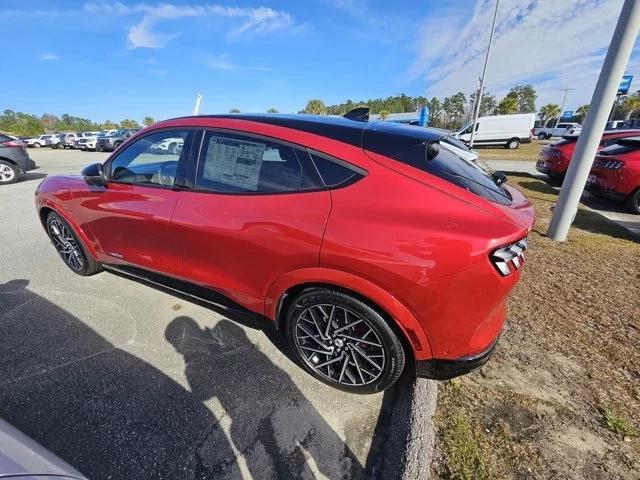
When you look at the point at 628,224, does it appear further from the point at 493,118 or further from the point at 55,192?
the point at 493,118

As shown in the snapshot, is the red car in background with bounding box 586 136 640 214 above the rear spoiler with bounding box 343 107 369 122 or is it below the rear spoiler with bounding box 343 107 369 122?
below

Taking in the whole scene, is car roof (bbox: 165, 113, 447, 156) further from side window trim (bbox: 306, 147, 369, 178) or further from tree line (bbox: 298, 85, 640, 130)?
tree line (bbox: 298, 85, 640, 130)

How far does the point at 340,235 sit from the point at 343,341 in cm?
77

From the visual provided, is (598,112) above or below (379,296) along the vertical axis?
above

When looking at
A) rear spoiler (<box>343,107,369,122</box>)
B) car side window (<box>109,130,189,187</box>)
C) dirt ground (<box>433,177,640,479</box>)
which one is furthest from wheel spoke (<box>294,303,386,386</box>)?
rear spoiler (<box>343,107,369,122</box>)

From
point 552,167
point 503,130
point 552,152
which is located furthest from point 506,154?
point 552,167

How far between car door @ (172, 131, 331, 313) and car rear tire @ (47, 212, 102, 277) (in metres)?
1.74

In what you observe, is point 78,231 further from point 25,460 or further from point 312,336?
point 25,460

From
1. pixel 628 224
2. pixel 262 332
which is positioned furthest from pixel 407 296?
pixel 628 224

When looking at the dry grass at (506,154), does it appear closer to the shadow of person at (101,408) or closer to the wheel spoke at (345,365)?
the wheel spoke at (345,365)

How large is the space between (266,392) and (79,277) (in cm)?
290

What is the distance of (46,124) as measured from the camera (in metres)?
74.4

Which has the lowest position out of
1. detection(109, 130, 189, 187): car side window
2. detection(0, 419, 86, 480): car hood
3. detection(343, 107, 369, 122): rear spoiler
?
detection(0, 419, 86, 480): car hood

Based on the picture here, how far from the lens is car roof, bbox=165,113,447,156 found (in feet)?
6.47
